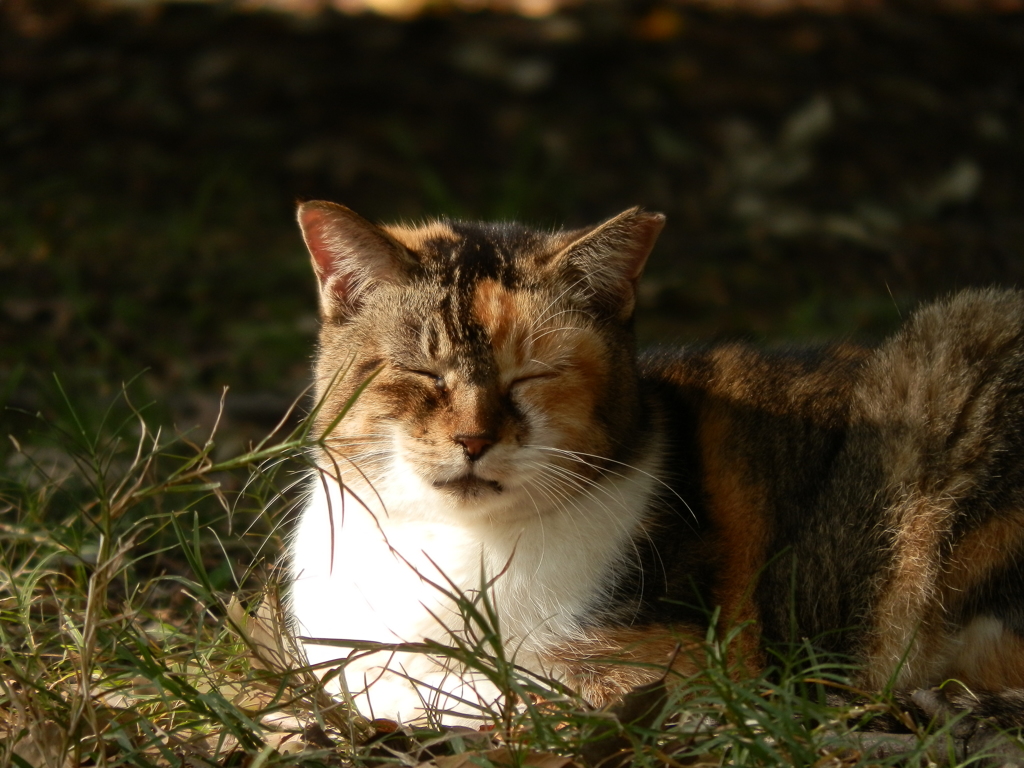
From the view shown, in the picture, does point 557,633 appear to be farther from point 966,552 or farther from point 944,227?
point 944,227

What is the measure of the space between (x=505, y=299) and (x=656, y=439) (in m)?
0.59

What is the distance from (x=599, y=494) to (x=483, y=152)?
4518 mm

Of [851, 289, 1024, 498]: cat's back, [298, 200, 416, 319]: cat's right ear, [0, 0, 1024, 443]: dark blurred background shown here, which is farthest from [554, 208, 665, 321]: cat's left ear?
[0, 0, 1024, 443]: dark blurred background

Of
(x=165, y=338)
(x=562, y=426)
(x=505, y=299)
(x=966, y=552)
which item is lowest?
(x=165, y=338)

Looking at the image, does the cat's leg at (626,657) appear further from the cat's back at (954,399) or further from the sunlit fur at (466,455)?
the cat's back at (954,399)

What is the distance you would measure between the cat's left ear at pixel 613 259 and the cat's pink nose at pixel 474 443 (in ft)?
1.73

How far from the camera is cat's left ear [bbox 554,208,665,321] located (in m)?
2.74

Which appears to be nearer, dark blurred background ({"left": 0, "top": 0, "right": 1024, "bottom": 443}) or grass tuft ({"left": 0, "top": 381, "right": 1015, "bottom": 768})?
grass tuft ({"left": 0, "top": 381, "right": 1015, "bottom": 768})

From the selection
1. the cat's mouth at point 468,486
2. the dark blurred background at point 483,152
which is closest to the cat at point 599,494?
the cat's mouth at point 468,486

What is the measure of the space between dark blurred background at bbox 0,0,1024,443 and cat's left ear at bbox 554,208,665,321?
2422mm

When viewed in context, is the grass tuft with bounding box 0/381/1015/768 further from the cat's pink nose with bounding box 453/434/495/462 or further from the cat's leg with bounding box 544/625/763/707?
the cat's pink nose with bounding box 453/434/495/462

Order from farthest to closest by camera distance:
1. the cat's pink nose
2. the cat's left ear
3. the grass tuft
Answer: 1. the cat's left ear
2. the cat's pink nose
3. the grass tuft

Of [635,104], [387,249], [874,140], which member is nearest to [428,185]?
[635,104]

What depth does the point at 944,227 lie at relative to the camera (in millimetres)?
6410
